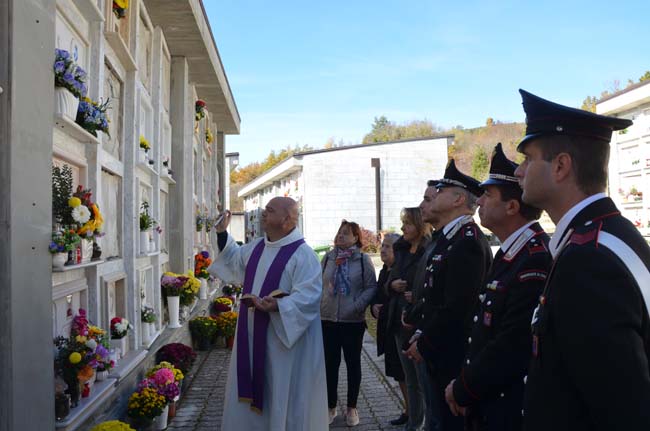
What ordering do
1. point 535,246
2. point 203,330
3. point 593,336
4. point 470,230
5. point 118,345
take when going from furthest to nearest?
point 203,330, point 118,345, point 470,230, point 535,246, point 593,336

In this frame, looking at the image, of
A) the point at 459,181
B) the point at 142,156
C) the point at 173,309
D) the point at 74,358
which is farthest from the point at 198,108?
the point at 74,358

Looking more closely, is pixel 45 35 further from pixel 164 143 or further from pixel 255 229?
pixel 255 229

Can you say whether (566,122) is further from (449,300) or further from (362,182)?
(362,182)

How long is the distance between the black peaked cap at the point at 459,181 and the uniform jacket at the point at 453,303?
37 centimetres

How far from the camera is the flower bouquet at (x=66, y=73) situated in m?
3.13

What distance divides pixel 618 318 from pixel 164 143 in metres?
7.19

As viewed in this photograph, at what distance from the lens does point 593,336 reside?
4.65 feet

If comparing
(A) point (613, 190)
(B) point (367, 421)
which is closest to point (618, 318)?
(B) point (367, 421)

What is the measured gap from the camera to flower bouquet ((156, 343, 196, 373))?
229 inches

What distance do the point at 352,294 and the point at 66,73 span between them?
10.3 ft

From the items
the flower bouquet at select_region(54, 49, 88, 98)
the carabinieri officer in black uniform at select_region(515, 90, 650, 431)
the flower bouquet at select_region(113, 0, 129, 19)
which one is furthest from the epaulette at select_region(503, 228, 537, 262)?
the flower bouquet at select_region(113, 0, 129, 19)

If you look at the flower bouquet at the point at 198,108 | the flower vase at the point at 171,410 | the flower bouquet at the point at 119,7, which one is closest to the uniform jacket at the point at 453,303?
the flower vase at the point at 171,410

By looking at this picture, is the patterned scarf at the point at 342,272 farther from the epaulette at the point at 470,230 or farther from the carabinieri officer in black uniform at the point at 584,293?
the carabinieri officer in black uniform at the point at 584,293

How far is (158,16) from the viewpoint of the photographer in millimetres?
6898
